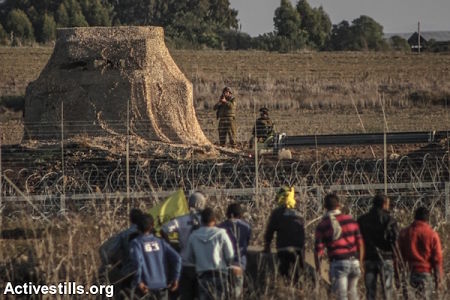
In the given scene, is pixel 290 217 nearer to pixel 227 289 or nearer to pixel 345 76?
pixel 227 289

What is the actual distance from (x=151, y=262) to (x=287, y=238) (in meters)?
1.54

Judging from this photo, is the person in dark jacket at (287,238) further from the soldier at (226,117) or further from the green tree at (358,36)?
the green tree at (358,36)

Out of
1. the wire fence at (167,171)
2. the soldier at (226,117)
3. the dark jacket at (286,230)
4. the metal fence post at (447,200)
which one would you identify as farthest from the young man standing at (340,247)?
the soldier at (226,117)

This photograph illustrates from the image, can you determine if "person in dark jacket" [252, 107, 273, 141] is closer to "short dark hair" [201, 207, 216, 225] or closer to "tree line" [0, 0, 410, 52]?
"short dark hair" [201, 207, 216, 225]

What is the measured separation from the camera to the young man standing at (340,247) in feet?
40.8

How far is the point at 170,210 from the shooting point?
13.2 metres

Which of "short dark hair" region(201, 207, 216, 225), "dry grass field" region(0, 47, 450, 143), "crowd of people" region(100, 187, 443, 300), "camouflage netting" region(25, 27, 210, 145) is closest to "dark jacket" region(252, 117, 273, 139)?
"camouflage netting" region(25, 27, 210, 145)

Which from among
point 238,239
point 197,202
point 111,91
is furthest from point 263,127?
point 238,239

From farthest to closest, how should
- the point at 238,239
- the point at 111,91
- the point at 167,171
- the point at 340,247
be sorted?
the point at 111,91 < the point at 167,171 < the point at 238,239 < the point at 340,247

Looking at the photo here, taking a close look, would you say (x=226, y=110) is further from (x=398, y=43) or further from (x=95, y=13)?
(x=398, y=43)

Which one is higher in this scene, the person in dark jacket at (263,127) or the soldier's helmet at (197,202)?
the person in dark jacket at (263,127)

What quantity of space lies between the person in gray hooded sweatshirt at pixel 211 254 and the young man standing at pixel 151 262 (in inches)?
7.9

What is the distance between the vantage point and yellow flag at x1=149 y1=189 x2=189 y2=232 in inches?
518

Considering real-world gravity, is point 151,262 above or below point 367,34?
below
